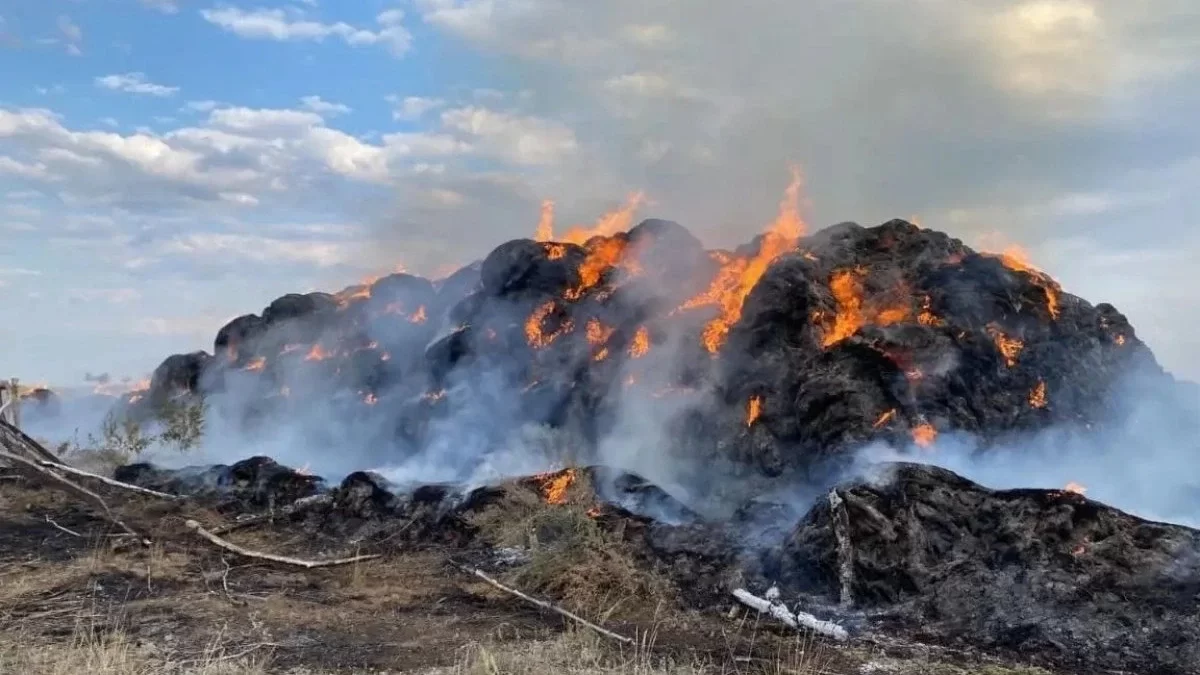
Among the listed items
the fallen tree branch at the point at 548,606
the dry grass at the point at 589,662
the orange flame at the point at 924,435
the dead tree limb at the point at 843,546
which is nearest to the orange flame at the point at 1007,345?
the orange flame at the point at 924,435

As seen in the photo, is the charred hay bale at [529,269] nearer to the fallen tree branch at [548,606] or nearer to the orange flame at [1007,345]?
the orange flame at [1007,345]

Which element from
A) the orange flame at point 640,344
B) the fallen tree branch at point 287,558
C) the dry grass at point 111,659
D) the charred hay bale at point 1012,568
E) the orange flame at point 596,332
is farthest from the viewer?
the orange flame at point 596,332

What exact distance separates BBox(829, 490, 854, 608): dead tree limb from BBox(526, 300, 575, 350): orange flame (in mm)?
13302

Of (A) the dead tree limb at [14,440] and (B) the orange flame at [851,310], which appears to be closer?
(A) the dead tree limb at [14,440]

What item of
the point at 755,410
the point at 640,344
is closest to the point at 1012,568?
the point at 755,410

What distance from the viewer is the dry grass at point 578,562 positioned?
10.0m

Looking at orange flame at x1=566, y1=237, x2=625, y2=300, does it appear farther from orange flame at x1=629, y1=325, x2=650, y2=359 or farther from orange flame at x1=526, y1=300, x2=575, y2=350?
orange flame at x1=629, y1=325, x2=650, y2=359

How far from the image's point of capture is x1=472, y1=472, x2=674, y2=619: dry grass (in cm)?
1000

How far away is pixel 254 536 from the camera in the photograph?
47.3ft

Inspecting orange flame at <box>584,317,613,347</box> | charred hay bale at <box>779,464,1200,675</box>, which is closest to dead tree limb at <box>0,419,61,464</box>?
charred hay bale at <box>779,464,1200,675</box>

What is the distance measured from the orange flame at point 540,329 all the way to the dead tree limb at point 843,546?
1330cm

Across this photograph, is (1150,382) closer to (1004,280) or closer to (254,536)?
(1004,280)

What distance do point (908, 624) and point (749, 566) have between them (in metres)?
2.27

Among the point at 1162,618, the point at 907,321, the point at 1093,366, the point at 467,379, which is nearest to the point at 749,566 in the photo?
the point at 1162,618
